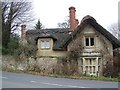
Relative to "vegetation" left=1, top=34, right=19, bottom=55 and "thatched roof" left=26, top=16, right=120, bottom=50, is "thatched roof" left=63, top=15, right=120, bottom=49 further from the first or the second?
"vegetation" left=1, top=34, right=19, bottom=55

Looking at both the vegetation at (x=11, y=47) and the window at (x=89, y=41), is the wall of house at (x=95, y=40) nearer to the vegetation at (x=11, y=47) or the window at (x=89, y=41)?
the window at (x=89, y=41)

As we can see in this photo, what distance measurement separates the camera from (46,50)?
119ft

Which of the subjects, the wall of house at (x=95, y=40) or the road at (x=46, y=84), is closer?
the road at (x=46, y=84)

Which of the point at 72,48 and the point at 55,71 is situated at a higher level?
the point at 72,48

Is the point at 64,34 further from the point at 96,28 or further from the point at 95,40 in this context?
the point at 96,28

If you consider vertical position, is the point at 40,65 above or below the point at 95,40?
below

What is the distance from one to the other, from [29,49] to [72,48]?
5.84 meters

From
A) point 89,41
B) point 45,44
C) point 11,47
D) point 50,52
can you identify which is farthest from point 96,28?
point 11,47

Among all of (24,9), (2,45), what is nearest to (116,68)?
(2,45)

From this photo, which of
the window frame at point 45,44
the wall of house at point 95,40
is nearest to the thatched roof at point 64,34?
the wall of house at point 95,40

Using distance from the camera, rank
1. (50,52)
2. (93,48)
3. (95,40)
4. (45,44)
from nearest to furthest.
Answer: (93,48) → (95,40) → (50,52) → (45,44)

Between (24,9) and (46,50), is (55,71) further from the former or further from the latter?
(24,9)

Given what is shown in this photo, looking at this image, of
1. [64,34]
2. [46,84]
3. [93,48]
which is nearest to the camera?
[46,84]

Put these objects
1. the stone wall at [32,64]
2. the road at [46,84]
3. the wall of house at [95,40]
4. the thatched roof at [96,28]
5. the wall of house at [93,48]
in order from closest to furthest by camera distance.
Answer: the road at [46,84] < the stone wall at [32,64] < the thatched roof at [96,28] < the wall of house at [93,48] < the wall of house at [95,40]
